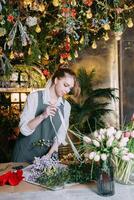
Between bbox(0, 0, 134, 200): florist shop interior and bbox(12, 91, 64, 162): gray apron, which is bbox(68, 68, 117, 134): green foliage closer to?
bbox(0, 0, 134, 200): florist shop interior

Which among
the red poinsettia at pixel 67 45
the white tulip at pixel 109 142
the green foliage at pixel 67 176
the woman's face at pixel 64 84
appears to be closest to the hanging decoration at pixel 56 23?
the red poinsettia at pixel 67 45

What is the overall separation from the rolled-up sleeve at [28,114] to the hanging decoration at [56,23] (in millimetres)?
511

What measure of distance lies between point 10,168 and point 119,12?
2.13 meters

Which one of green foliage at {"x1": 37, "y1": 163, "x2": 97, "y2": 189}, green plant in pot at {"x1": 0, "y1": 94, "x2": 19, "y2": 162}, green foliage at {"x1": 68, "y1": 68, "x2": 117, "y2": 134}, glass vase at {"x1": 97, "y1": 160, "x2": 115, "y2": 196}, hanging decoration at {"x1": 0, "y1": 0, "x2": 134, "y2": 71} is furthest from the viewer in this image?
green foliage at {"x1": 68, "y1": 68, "x2": 117, "y2": 134}

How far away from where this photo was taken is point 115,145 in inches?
100

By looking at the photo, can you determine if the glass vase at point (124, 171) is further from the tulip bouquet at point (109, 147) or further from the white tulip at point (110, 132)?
the white tulip at point (110, 132)

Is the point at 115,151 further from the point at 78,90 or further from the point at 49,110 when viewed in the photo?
the point at 78,90

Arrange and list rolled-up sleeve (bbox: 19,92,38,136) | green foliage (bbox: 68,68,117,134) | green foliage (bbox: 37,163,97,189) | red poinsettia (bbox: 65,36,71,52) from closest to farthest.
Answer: green foliage (bbox: 37,163,97,189) < rolled-up sleeve (bbox: 19,92,38,136) < red poinsettia (bbox: 65,36,71,52) < green foliage (bbox: 68,68,117,134)

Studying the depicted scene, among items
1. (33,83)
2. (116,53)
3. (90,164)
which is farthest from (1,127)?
(90,164)

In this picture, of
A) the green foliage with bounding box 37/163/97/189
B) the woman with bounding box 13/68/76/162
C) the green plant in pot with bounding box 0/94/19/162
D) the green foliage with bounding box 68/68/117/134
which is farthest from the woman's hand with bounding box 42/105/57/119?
the green foliage with bounding box 68/68/117/134

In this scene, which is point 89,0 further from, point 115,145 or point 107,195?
point 107,195

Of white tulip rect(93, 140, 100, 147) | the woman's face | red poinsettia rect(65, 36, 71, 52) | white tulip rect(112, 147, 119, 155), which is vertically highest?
red poinsettia rect(65, 36, 71, 52)

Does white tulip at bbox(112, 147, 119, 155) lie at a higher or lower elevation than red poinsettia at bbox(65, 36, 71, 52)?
lower

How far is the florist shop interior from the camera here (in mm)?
2566
